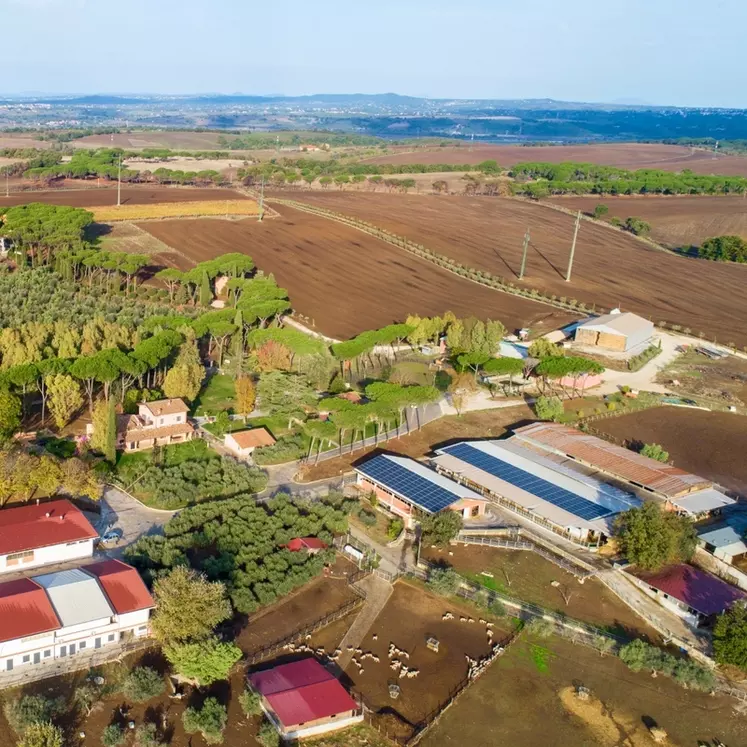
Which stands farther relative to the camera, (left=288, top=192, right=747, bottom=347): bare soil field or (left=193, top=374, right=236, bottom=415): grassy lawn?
(left=288, top=192, right=747, bottom=347): bare soil field

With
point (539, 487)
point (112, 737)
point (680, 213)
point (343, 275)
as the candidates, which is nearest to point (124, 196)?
point (343, 275)

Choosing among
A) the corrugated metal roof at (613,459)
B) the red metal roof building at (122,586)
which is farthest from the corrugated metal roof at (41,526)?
the corrugated metal roof at (613,459)

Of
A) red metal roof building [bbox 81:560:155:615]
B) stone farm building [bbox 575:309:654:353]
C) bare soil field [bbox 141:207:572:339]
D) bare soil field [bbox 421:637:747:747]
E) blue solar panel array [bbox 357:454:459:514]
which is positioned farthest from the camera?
bare soil field [bbox 141:207:572:339]

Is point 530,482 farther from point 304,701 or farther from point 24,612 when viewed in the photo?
point 24,612

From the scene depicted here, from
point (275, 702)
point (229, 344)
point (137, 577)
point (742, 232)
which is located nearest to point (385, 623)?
point (275, 702)

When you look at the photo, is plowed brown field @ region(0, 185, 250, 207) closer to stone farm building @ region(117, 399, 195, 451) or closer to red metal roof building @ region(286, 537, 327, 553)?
stone farm building @ region(117, 399, 195, 451)

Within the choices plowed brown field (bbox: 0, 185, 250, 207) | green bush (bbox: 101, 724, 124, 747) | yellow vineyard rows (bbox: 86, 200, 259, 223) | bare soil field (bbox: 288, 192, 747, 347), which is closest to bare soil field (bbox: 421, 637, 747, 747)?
green bush (bbox: 101, 724, 124, 747)

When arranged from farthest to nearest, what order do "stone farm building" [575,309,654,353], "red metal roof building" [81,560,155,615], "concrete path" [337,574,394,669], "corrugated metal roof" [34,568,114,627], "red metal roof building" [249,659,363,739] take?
"stone farm building" [575,309,654,353] → "concrete path" [337,574,394,669] → "red metal roof building" [81,560,155,615] → "corrugated metal roof" [34,568,114,627] → "red metal roof building" [249,659,363,739]
